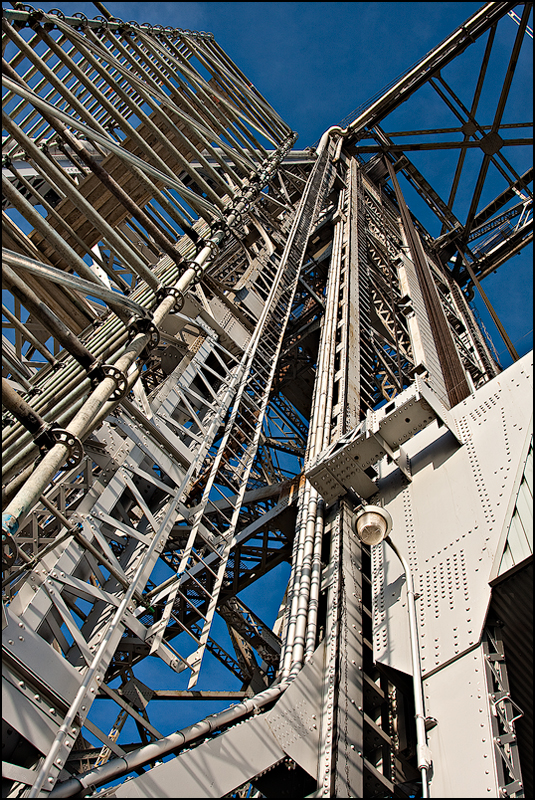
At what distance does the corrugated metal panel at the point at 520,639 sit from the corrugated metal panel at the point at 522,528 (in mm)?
152

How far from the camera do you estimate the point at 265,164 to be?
17.9 metres

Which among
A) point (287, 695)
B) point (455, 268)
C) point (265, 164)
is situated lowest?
point (455, 268)

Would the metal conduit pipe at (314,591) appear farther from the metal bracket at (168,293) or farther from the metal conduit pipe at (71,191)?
the metal conduit pipe at (71,191)

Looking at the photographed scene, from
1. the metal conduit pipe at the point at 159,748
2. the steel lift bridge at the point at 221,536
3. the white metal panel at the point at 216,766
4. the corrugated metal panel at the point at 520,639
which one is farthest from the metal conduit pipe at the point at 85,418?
the corrugated metal panel at the point at 520,639

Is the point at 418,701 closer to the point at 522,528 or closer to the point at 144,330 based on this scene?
the point at 522,528

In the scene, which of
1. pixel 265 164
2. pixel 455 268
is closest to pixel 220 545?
pixel 265 164

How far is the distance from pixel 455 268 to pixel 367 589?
24972 millimetres

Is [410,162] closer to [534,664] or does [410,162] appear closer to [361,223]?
[361,223]

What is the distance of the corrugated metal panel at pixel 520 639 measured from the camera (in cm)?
582

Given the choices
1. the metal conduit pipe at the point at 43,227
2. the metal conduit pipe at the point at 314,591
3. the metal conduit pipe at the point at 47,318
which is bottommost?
the metal conduit pipe at the point at 314,591

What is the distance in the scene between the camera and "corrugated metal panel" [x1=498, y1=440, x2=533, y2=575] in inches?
238

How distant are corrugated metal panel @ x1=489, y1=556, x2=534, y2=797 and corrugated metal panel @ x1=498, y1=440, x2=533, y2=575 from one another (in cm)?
15

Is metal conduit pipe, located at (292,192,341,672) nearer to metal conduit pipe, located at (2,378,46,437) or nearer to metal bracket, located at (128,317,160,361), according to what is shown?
metal bracket, located at (128,317,160,361)

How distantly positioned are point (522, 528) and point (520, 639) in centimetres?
105
